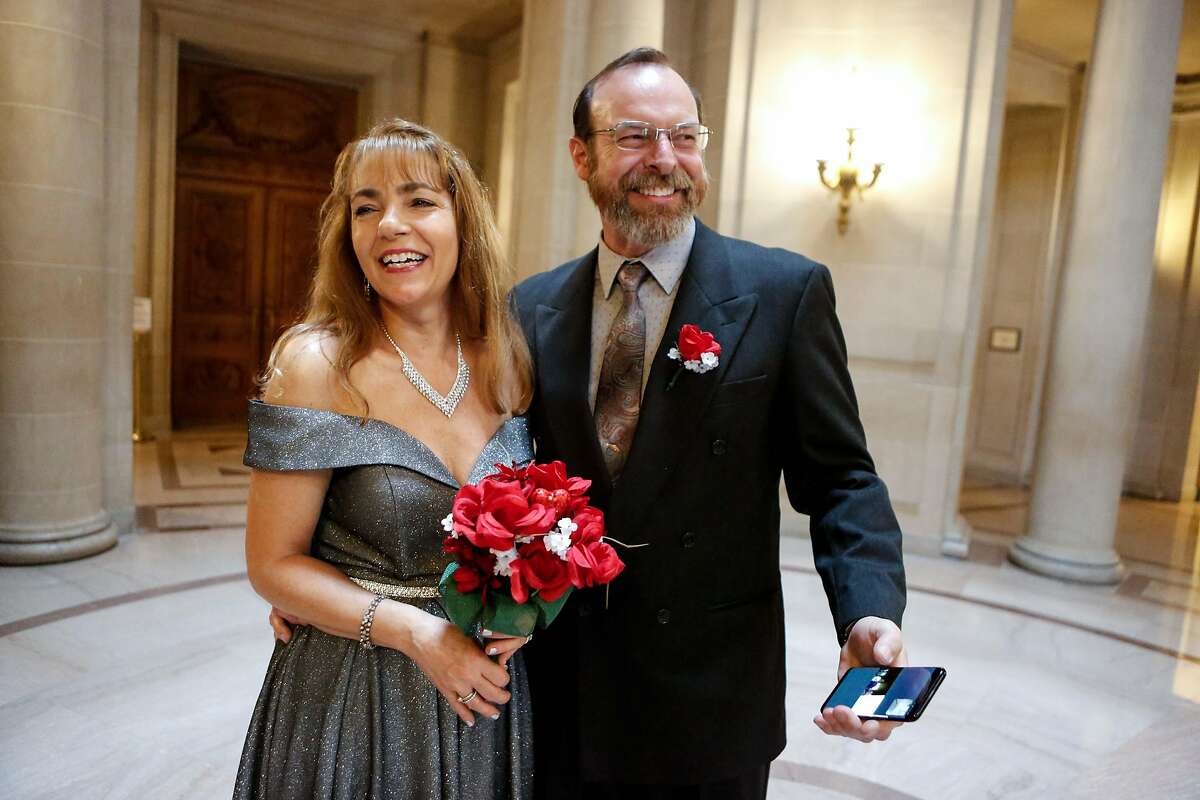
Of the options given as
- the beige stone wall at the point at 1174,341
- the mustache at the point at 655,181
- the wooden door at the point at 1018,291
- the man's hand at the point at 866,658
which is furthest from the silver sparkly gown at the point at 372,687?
the beige stone wall at the point at 1174,341

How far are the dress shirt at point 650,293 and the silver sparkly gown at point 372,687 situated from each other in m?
0.32

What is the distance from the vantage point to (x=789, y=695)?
13.3 ft

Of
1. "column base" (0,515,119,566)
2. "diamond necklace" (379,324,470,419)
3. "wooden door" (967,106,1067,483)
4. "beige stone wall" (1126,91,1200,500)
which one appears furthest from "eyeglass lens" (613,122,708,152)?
"beige stone wall" (1126,91,1200,500)

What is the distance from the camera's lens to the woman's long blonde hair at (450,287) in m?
1.64

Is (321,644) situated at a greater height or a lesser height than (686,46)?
lesser

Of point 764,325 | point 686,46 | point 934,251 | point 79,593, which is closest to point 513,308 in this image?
point 764,325

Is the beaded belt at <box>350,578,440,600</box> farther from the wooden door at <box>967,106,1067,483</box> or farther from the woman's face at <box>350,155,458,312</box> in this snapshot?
the wooden door at <box>967,106,1067,483</box>

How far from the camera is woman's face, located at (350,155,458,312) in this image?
5.30 feet

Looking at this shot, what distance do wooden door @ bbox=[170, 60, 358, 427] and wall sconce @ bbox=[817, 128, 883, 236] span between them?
5.88m

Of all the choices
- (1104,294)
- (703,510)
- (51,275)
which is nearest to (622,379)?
(703,510)

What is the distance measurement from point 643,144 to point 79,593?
4.43m

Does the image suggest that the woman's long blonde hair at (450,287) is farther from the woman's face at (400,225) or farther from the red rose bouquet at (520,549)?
the red rose bouquet at (520,549)

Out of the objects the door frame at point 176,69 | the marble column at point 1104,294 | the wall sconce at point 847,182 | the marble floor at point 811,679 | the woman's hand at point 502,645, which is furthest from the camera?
the door frame at point 176,69

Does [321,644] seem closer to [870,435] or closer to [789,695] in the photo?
[789,695]
